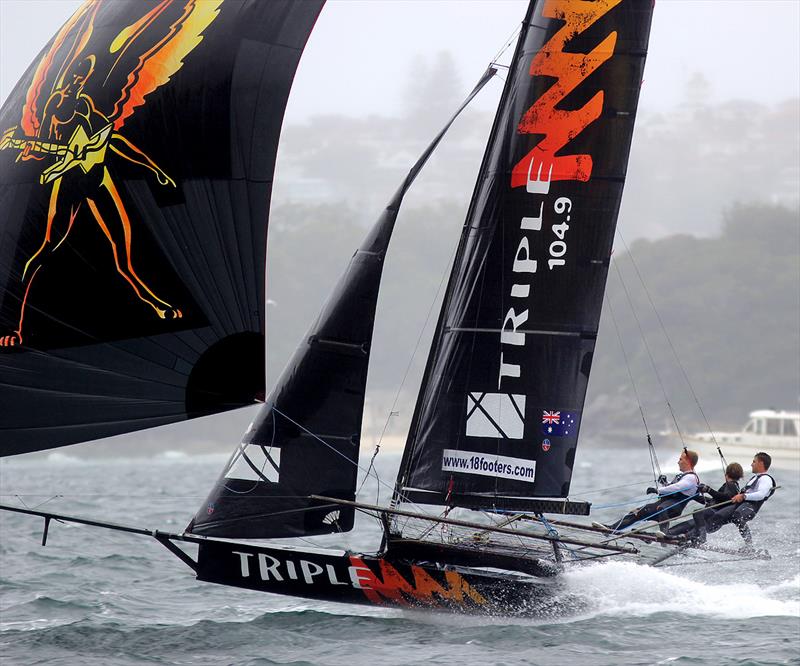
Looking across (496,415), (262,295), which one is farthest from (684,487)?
(262,295)

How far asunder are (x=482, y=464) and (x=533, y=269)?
5.75 ft

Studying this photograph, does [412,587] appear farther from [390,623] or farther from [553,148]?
[553,148]

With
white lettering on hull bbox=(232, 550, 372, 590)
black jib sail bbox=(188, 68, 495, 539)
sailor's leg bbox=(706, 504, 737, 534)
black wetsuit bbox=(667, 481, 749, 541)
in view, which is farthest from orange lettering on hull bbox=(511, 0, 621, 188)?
white lettering on hull bbox=(232, 550, 372, 590)

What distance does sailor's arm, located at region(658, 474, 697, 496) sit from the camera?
1108cm

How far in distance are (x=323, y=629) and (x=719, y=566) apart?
4.01 m

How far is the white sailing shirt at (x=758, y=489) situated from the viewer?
10.9 metres

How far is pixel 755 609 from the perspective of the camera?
36.7 ft

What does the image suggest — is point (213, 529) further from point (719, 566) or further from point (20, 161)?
point (719, 566)

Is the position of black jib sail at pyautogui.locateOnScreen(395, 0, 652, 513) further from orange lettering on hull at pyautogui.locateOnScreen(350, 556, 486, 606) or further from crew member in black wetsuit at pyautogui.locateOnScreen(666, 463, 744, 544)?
crew member in black wetsuit at pyautogui.locateOnScreen(666, 463, 744, 544)

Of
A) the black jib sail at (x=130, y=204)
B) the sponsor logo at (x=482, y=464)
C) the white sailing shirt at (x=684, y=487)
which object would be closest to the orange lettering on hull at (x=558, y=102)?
the sponsor logo at (x=482, y=464)

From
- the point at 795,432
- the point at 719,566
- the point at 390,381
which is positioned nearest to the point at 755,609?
the point at 719,566

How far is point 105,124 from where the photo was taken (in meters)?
8.89

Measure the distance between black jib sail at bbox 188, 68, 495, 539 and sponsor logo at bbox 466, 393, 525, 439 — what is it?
3.56 feet

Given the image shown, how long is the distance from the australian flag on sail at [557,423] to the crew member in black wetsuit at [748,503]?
1454 millimetres
